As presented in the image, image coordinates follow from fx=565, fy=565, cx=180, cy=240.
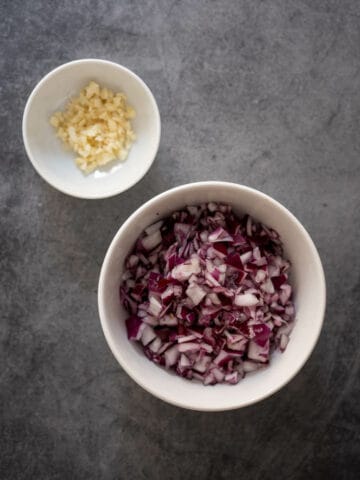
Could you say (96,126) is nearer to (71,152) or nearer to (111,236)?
(71,152)

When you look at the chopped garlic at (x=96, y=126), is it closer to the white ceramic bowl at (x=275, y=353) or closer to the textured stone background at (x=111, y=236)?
the textured stone background at (x=111, y=236)

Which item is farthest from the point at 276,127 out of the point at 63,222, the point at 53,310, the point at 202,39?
the point at 53,310

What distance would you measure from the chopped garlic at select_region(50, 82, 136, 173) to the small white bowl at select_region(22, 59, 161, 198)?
0.05 ft

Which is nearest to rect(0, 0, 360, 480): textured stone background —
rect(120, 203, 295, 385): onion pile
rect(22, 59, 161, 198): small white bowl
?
rect(22, 59, 161, 198): small white bowl

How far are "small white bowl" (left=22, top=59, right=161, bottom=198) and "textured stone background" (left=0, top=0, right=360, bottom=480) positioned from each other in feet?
0.25

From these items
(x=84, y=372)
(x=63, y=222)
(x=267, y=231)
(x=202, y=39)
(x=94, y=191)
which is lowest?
(x=84, y=372)

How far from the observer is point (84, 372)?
141 cm

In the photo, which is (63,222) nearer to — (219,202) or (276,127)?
(219,202)

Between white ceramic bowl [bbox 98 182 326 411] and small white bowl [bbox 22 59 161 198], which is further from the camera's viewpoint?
small white bowl [bbox 22 59 161 198]

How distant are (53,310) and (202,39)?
781 millimetres

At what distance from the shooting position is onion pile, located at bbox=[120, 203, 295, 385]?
114 cm

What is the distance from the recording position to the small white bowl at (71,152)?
1312 millimetres

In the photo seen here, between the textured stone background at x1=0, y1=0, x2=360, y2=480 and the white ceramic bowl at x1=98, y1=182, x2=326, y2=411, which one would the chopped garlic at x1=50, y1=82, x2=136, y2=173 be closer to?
the textured stone background at x1=0, y1=0, x2=360, y2=480

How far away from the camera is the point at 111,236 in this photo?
4.62 ft
